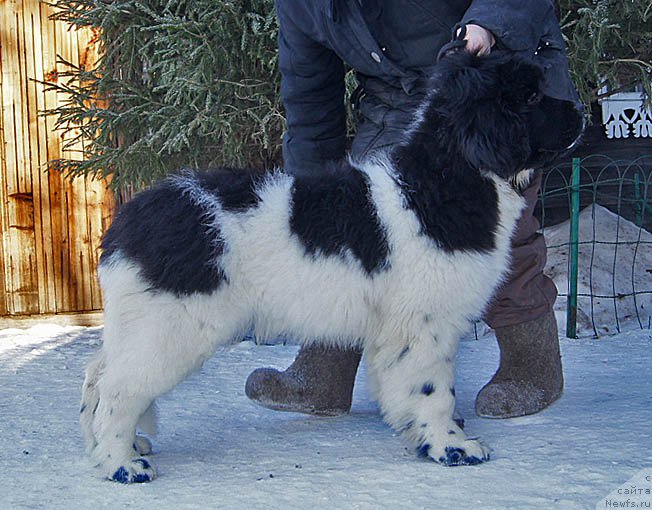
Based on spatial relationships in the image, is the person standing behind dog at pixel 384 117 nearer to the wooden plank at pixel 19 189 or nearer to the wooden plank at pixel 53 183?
the wooden plank at pixel 53 183

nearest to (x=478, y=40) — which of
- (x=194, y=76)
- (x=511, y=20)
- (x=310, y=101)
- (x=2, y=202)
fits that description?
(x=511, y=20)

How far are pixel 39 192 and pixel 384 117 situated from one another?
13.1ft

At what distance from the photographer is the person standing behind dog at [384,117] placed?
3.92 meters

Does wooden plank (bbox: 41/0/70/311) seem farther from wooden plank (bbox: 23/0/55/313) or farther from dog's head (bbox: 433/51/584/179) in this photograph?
dog's head (bbox: 433/51/584/179)

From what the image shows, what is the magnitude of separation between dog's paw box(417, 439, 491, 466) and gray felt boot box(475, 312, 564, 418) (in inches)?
26.7

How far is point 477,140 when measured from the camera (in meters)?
3.26

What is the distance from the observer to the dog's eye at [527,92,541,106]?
3281 mm

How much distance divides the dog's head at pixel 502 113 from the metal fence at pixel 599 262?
278cm

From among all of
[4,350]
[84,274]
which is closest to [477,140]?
[4,350]

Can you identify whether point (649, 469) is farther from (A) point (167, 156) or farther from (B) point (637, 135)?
(B) point (637, 135)

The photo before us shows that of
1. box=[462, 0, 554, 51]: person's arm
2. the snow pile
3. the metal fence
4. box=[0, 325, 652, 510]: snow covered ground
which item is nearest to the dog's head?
box=[462, 0, 554, 51]: person's arm

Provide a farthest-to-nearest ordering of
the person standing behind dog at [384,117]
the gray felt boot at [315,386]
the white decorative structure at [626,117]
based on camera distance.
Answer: the white decorative structure at [626,117] < the gray felt boot at [315,386] < the person standing behind dog at [384,117]

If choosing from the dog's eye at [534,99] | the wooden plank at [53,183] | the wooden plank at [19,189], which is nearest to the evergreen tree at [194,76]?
the wooden plank at [53,183]

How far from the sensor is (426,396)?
3.43 m
